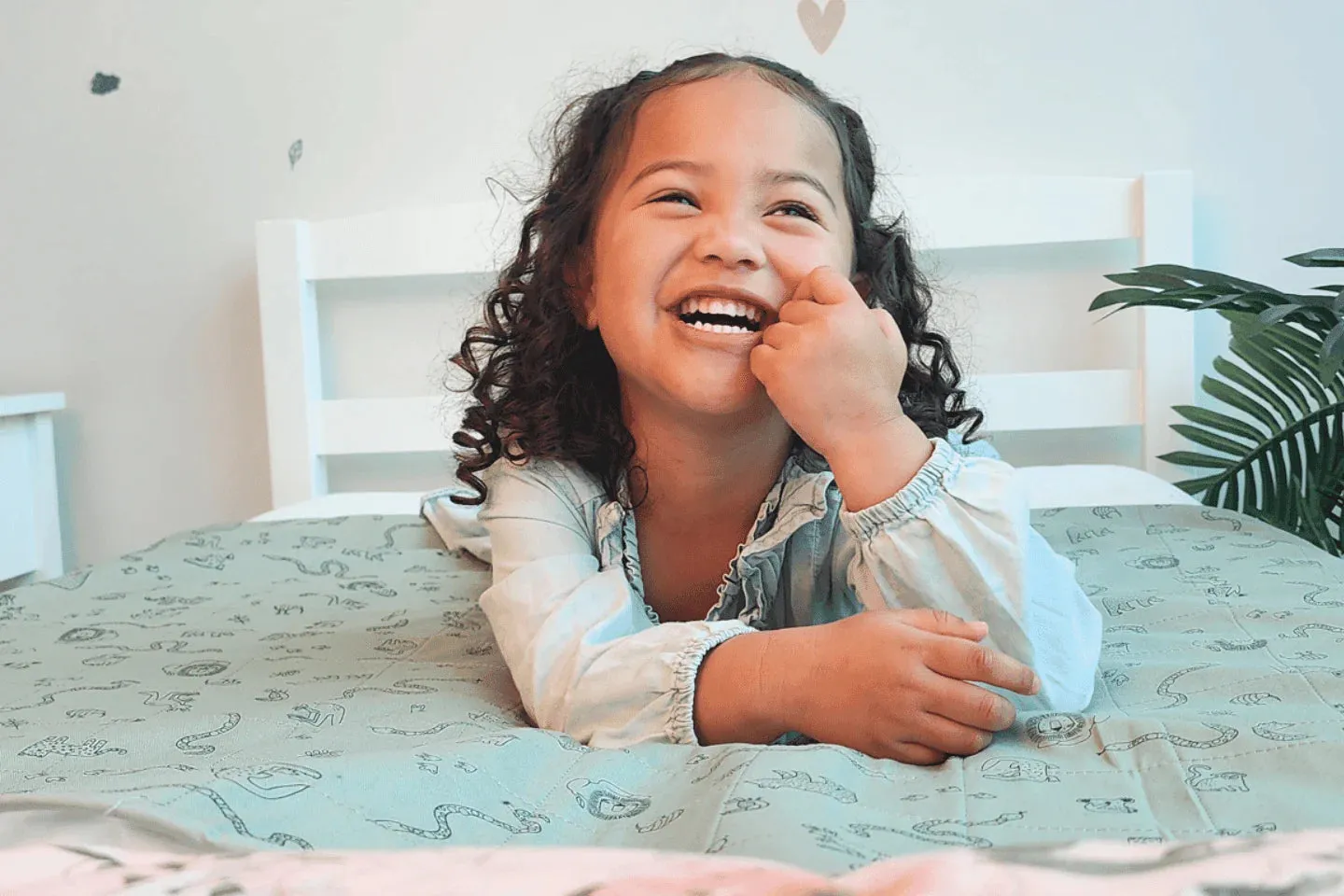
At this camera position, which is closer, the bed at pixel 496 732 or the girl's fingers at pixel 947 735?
→ the bed at pixel 496 732

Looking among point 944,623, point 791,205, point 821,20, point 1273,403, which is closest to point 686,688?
point 944,623

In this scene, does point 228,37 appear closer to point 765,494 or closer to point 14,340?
point 14,340

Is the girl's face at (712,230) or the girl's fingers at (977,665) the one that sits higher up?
the girl's face at (712,230)

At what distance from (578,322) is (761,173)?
25 cm

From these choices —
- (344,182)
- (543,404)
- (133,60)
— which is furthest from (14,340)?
(543,404)

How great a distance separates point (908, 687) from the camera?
2.14ft

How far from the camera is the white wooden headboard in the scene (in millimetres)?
1874

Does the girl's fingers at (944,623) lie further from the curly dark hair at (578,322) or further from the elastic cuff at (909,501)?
the curly dark hair at (578,322)

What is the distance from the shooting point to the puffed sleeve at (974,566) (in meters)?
0.74

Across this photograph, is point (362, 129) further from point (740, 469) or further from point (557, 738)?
point (557, 738)

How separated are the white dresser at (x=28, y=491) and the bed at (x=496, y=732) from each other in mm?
555

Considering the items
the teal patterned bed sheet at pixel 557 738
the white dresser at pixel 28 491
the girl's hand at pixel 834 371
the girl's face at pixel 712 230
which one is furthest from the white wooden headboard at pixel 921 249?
the girl's hand at pixel 834 371

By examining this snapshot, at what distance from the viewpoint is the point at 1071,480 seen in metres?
1.66

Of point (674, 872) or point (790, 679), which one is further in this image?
point (790, 679)
